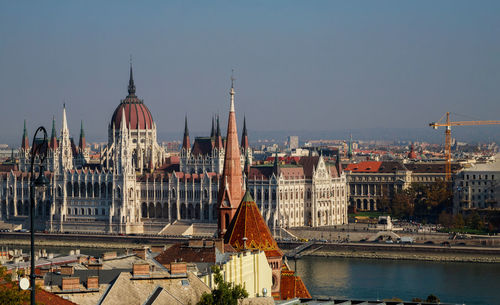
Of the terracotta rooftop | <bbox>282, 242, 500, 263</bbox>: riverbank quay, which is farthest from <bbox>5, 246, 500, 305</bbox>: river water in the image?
the terracotta rooftop

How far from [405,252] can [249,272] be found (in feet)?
176

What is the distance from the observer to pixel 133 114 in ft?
386

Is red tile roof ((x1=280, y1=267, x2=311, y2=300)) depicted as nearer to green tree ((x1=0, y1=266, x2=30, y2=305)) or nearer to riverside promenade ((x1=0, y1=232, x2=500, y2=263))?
green tree ((x1=0, y1=266, x2=30, y2=305))

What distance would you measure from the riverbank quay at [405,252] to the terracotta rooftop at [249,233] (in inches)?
1777

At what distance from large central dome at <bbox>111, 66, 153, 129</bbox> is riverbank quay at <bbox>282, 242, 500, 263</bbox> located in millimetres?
32423

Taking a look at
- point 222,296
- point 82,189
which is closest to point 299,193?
point 82,189

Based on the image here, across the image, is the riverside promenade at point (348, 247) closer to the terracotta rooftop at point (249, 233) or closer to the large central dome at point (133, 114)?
the large central dome at point (133, 114)

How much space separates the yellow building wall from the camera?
30250 millimetres

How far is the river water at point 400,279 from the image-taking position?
62625mm

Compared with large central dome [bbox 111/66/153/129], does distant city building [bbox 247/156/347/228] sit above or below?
below

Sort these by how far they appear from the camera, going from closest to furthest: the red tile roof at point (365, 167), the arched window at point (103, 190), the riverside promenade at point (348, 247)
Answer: the riverside promenade at point (348, 247), the arched window at point (103, 190), the red tile roof at point (365, 167)

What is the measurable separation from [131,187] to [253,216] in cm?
7083

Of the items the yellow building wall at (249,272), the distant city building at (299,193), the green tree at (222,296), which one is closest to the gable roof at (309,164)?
the distant city building at (299,193)

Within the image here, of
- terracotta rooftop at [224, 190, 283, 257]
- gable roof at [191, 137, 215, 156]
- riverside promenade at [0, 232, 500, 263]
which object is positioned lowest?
riverside promenade at [0, 232, 500, 263]
